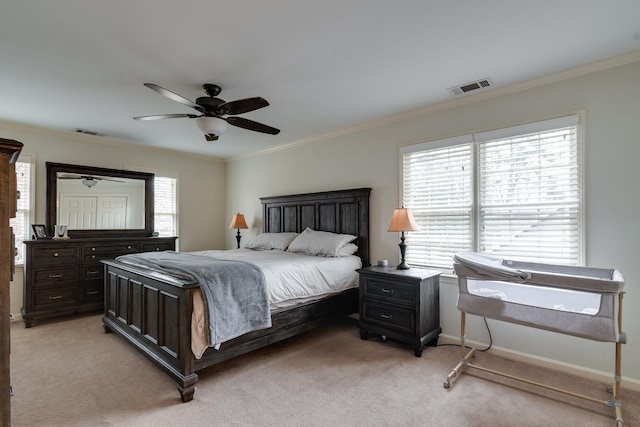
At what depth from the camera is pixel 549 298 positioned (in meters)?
2.29

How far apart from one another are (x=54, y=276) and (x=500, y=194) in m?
5.42

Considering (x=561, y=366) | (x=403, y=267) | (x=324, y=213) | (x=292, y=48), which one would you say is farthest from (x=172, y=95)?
(x=561, y=366)

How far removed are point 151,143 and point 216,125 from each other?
2.78 m

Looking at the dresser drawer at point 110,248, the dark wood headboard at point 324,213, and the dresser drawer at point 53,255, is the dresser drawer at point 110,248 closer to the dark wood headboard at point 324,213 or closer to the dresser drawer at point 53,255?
the dresser drawer at point 53,255

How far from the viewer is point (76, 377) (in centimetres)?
261

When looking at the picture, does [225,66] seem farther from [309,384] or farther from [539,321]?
[539,321]

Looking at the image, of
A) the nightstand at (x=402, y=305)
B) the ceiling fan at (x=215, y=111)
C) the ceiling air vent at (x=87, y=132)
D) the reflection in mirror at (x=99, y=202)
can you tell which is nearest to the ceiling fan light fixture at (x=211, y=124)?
the ceiling fan at (x=215, y=111)

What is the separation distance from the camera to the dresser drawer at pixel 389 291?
3100 mm

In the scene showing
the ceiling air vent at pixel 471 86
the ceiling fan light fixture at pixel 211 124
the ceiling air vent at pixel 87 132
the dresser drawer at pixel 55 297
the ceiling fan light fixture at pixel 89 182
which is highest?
the ceiling air vent at pixel 471 86

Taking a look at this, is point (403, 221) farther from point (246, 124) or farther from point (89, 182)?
point (89, 182)

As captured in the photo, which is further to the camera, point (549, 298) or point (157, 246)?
point (157, 246)

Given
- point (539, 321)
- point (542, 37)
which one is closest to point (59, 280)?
point (539, 321)

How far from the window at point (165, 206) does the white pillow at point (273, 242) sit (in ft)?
5.69

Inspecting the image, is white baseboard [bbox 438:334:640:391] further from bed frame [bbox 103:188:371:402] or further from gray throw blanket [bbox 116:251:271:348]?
gray throw blanket [bbox 116:251:271:348]
